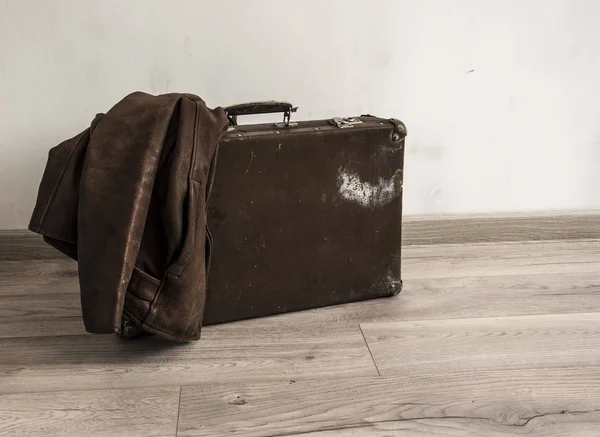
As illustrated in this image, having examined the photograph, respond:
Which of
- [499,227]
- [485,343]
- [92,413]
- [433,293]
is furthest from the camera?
[499,227]

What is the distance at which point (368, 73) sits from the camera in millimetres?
1746

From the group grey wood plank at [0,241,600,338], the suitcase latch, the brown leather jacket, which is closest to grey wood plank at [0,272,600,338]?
grey wood plank at [0,241,600,338]

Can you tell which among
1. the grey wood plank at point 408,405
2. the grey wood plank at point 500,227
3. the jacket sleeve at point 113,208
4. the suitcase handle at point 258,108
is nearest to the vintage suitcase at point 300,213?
the suitcase handle at point 258,108

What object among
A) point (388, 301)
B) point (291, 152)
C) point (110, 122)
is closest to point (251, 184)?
point (291, 152)

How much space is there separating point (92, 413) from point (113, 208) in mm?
349

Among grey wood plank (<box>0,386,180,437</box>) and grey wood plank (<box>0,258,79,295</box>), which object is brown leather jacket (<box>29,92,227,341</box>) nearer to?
grey wood plank (<box>0,386,180,437</box>)

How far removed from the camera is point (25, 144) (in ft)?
5.65

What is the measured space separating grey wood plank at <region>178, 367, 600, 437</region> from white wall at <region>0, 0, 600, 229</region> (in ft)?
2.50

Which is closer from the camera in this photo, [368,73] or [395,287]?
[395,287]

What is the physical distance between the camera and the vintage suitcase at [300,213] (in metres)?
1.36

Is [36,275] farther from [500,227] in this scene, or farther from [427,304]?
[500,227]

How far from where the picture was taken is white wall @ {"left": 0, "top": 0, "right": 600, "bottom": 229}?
1658 mm

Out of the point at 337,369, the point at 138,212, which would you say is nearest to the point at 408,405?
the point at 337,369

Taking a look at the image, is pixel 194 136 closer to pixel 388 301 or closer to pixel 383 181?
pixel 383 181
